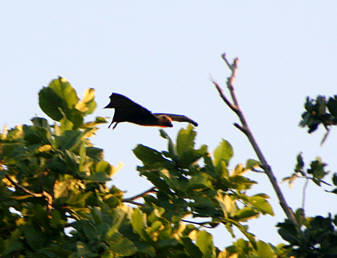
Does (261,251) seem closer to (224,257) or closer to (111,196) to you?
(224,257)

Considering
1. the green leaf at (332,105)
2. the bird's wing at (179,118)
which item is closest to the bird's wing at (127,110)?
the bird's wing at (179,118)

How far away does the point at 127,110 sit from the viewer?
603cm

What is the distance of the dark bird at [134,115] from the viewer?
5836mm

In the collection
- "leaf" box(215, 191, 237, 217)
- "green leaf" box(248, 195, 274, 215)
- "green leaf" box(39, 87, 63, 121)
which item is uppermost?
"green leaf" box(39, 87, 63, 121)

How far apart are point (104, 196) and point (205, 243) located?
1.21 m

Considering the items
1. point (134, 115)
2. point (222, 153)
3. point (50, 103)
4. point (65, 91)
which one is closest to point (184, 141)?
point (222, 153)

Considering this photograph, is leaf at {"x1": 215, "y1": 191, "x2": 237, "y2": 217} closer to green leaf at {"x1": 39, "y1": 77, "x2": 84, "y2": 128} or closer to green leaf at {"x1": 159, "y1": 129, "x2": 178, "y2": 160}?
green leaf at {"x1": 159, "y1": 129, "x2": 178, "y2": 160}

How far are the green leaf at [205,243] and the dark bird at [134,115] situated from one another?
1633 millimetres

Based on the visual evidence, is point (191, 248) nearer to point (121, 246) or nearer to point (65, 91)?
point (121, 246)

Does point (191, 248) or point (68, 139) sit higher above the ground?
point (68, 139)

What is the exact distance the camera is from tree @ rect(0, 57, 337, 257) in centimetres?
475

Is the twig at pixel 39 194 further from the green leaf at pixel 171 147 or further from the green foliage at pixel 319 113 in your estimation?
the green foliage at pixel 319 113

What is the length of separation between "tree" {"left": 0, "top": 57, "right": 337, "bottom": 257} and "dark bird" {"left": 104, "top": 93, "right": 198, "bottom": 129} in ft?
0.84

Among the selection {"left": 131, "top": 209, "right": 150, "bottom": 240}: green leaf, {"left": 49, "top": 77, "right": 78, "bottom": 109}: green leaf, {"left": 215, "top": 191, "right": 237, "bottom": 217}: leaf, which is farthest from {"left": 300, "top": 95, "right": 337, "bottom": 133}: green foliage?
{"left": 49, "top": 77, "right": 78, "bottom": 109}: green leaf
